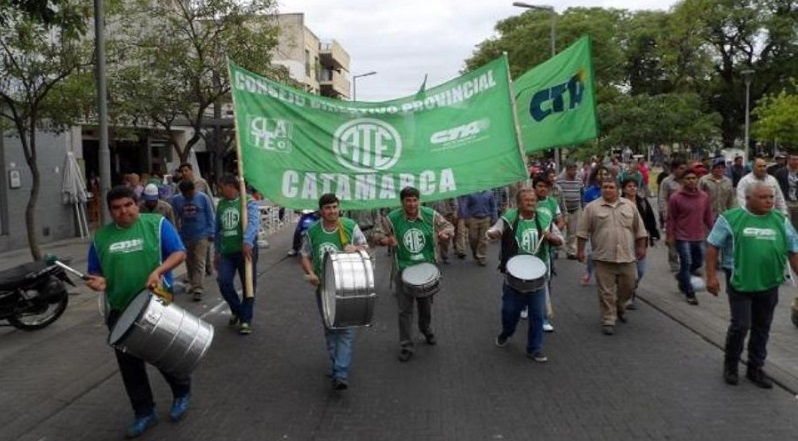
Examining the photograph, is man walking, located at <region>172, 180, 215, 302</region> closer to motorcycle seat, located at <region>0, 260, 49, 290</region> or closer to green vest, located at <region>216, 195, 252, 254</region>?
green vest, located at <region>216, 195, 252, 254</region>

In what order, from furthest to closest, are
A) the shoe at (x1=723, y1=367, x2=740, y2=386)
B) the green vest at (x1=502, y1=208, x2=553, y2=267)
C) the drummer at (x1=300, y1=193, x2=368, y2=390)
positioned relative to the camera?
the green vest at (x1=502, y1=208, x2=553, y2=267)
the drummer at (x1=300, y1=193, x2=368, y2=390)
the shoe at (x1=723, y1=367, x2=740, y2=386)

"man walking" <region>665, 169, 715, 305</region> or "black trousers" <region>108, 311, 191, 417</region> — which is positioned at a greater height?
"man walking" <region>665, 169, 715, 305</region>

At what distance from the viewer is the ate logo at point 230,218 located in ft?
27.6

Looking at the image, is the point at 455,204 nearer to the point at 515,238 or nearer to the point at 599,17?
the point at 515,238

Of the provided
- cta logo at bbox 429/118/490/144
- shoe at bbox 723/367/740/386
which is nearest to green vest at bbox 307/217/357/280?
cta logo at bbox 429/118/490/144

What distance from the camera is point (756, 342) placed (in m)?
6.17

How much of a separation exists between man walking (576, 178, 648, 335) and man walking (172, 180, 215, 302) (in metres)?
5.07

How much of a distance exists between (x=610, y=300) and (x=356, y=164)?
307cm

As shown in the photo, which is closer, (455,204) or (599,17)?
(455,204)

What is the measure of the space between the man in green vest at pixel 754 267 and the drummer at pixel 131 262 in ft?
14.1

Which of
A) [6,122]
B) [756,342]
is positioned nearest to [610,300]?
[756,342]

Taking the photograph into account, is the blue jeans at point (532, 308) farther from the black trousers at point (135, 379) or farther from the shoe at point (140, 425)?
the shoe at point (140, 425)

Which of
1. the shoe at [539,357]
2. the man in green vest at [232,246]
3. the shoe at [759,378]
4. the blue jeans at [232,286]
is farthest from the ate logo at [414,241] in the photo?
the shoe at [759,378]

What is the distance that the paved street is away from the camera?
529 cm
